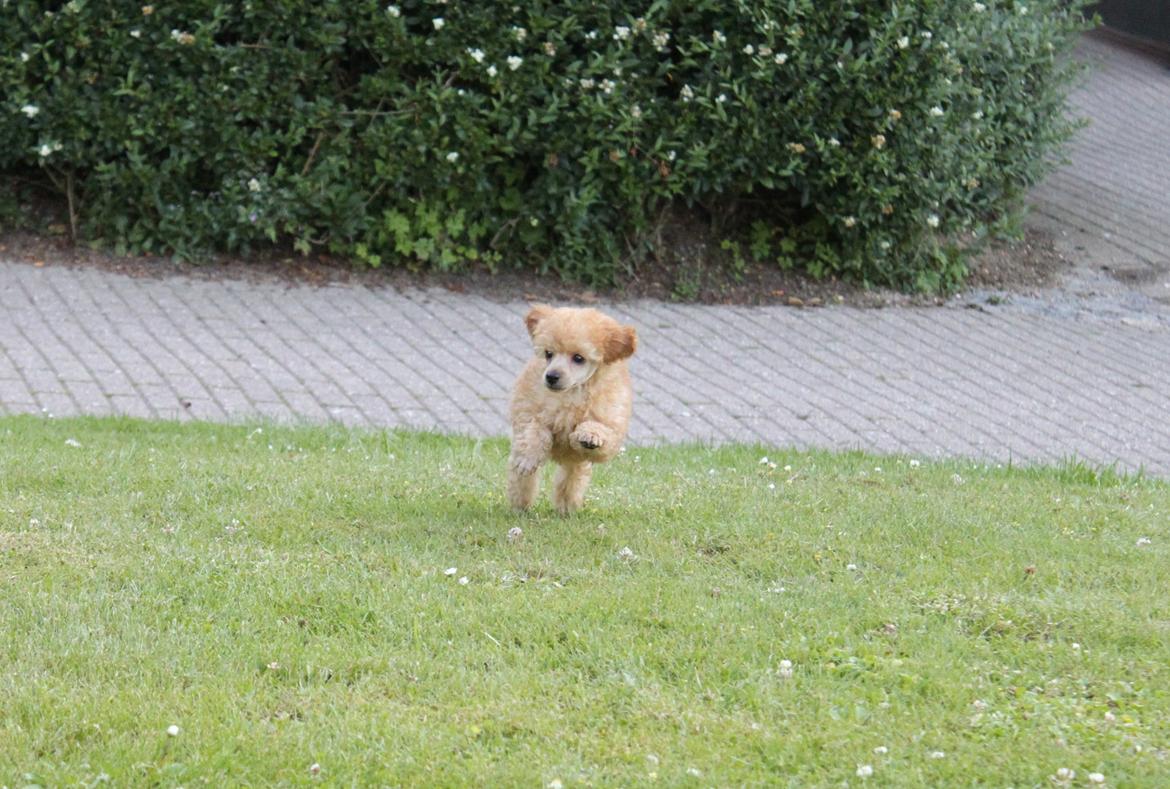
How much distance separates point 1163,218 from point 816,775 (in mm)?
11403

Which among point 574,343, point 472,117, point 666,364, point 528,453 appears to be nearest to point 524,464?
point 528,453

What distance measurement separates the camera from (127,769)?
364 cm

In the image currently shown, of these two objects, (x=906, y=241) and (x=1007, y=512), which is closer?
(x=1007, y=512)

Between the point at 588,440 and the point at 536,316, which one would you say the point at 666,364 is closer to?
the point at 536,316

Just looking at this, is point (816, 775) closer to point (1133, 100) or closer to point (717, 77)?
point (717, 77)

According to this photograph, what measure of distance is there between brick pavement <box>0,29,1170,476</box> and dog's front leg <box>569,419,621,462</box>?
8.03 feet

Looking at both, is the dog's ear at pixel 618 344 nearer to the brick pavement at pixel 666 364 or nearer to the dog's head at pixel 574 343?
the dog's head at pixel 574 343

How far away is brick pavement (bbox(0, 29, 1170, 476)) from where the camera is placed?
798 cm

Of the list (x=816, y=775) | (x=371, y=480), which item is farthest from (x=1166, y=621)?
(x=371, y=480)

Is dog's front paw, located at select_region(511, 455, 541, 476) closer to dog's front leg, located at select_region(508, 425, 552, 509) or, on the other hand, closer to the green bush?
dog's front leg, located at select_region(508, 425, 552, 509)

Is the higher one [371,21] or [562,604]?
[371,21]

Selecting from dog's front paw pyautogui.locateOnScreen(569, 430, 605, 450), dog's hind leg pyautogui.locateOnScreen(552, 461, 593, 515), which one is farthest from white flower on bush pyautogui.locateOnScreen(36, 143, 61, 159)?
dog's front paw pyautogui.locateOnScreen(569, 430, 605, 450)

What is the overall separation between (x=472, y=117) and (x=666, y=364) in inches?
96.7

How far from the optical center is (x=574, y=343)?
525 centimetres
